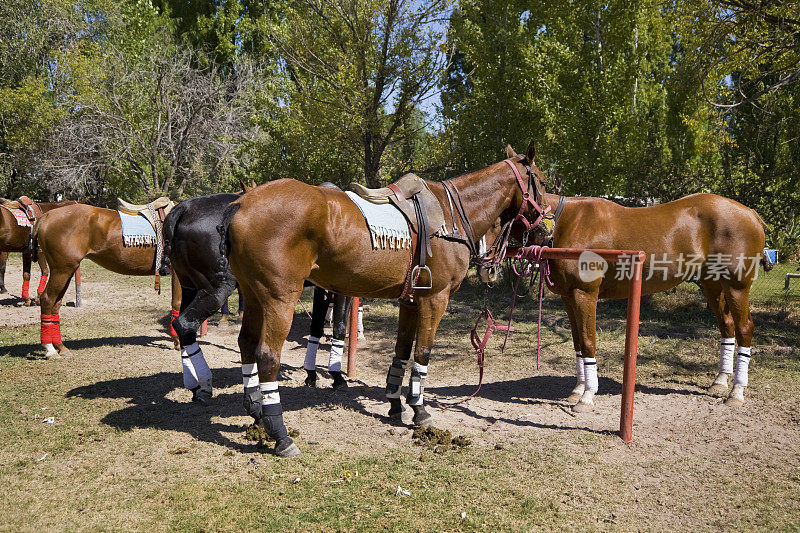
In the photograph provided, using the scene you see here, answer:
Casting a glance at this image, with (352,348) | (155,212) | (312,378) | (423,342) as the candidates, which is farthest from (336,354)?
(155,212)

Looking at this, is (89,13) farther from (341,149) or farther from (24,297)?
(341,149)

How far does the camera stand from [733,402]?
6.22 m

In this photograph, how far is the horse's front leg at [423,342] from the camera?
528cm

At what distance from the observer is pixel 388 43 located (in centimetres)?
1020

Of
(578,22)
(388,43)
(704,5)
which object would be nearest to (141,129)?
(388,43)

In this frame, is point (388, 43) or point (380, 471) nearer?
point (380, 471)

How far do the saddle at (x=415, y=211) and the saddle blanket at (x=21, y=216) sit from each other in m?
9.55

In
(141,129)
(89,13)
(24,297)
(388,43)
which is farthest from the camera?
Result: (89,13)

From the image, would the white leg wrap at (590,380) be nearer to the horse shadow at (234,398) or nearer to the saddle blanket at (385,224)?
the horse shadow at (234,398)

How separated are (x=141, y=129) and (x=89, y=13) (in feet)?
33.9

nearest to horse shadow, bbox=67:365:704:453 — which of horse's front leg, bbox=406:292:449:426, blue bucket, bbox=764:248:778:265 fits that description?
horse's front leg, bbox=406:292:449:426

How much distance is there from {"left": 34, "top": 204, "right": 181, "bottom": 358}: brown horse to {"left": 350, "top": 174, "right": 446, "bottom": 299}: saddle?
15.4ft

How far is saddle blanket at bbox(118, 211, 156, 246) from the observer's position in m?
8.37

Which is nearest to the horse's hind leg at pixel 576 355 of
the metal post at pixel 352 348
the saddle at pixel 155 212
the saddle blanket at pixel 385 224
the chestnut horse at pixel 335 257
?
the chestnut horse at pixel 335 257
